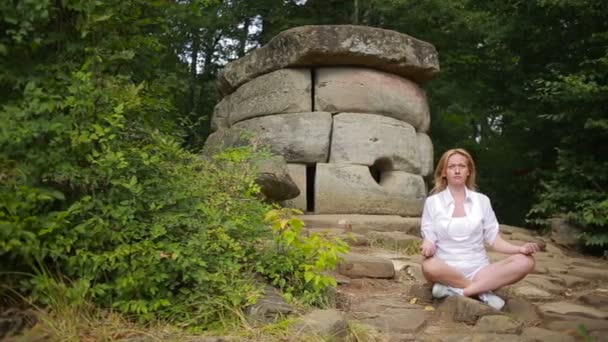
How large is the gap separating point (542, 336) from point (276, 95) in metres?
5.06

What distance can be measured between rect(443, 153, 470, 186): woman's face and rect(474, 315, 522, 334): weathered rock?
0.86 metres

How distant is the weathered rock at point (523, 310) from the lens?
3511mm

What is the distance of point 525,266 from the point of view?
3457 mm

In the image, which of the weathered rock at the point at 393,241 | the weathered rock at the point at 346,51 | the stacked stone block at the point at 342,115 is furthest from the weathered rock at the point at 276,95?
the weathered rock at the point at 393,241

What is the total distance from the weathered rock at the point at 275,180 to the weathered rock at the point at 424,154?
8.41ft

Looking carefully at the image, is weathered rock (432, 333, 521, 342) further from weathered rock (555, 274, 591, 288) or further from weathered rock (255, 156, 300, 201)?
weathered rock (255, 156, 300, 201)

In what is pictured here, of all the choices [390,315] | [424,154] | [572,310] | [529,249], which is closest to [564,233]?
[424,154]

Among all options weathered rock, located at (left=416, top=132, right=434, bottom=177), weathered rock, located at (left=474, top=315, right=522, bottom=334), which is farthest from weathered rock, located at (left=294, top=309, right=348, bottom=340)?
weathered rock, located at (left=416, top=132, right=434, bottom=177)

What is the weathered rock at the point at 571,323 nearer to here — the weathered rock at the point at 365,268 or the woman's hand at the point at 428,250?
the woman's hand at the point at 428,250

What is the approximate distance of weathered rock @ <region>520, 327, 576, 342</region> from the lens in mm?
3004

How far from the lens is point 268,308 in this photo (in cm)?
290

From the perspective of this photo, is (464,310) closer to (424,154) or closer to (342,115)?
(342,115)

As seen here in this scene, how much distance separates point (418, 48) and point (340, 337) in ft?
18.7

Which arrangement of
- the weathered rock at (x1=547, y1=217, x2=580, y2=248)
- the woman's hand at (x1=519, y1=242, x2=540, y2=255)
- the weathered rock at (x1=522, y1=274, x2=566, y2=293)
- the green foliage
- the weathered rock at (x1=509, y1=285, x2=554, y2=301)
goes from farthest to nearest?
the weathered rock at (x1=547, y1=217, x2=580, y2=248) → the weathered rock at (x1=522, y1=274, x2=566, y2=293) → the weathered rock at (x1=509, y1=285, x2=554, y2=301) → the woman's hand at (x1=519, y1=242, x2=540, y2=255) → the green foliage
